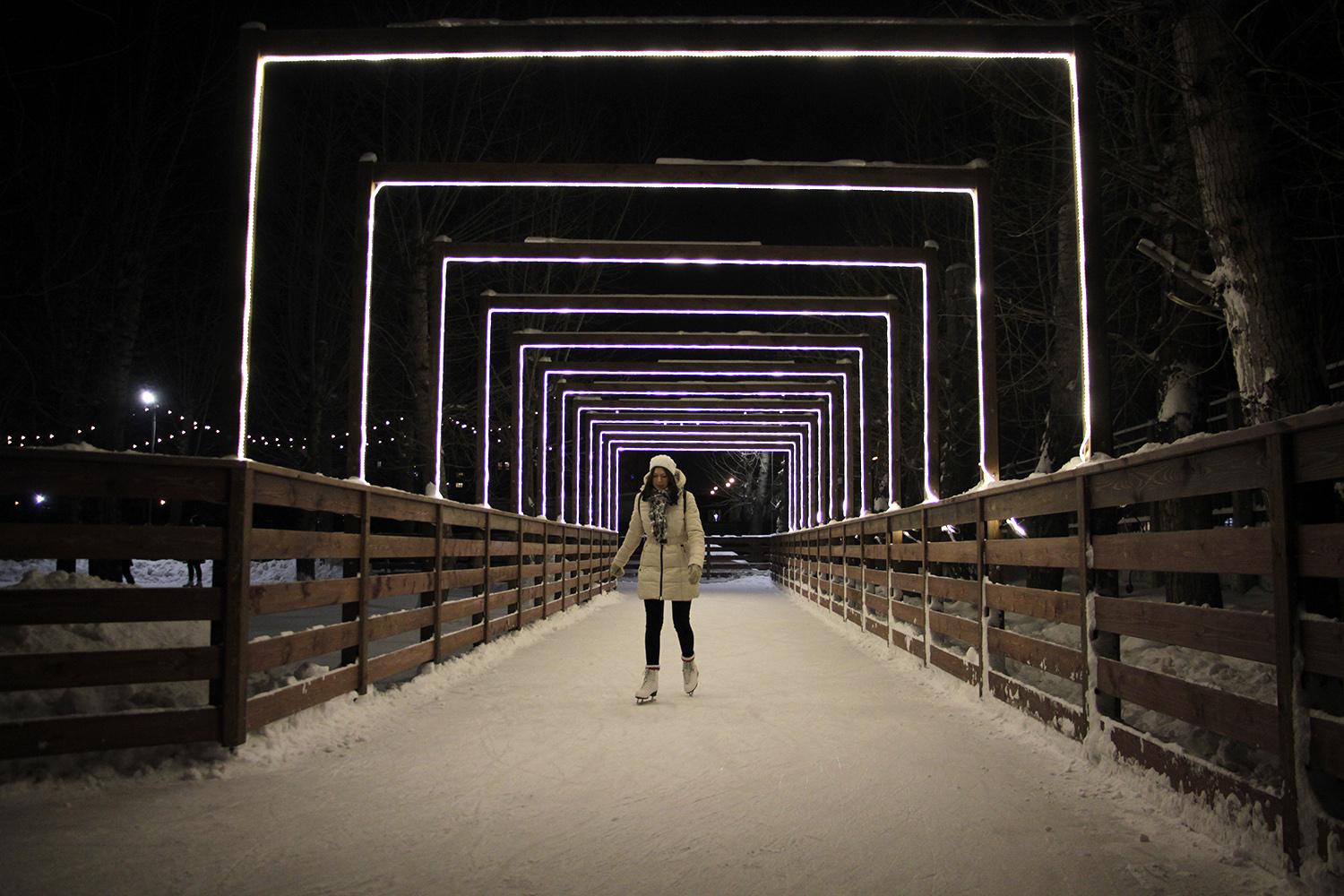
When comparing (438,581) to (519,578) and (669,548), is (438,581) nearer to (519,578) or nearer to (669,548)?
(669,548)

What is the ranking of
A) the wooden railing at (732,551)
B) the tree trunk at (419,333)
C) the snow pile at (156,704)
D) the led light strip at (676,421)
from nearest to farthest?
the snow pile at (156,704) → the tree trunk at (419,333) → the led light strip at (676,421) → the wooden railing at (732,551)

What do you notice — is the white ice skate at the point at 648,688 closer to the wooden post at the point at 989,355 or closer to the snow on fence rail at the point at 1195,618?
the snow on fence rail at the point at 1195,618

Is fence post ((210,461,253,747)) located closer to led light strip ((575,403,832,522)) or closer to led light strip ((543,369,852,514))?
led light strip ((543,369,852,514))

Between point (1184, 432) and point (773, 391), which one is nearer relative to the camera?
point (1184, 432)

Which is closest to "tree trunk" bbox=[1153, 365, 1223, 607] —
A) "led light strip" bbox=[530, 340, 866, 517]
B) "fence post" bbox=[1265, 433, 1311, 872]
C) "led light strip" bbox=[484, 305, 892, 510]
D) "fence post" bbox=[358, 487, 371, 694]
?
"led light strip" bbox=[484, 305, 892, 510]

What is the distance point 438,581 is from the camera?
757 cm

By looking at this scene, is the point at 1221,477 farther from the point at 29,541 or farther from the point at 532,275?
the point at 532,275

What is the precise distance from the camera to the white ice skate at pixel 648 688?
612cm

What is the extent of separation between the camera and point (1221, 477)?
3406 millimetres

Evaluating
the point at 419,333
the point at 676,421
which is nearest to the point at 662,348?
the point at 419,333

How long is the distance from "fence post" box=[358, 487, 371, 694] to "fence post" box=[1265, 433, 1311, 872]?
4657mm

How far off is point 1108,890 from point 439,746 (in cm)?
305

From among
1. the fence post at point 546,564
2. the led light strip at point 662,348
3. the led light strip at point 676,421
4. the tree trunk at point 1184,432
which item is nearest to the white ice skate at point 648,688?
the tree trunk at point 1184,432

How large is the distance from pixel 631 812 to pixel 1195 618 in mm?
2081
